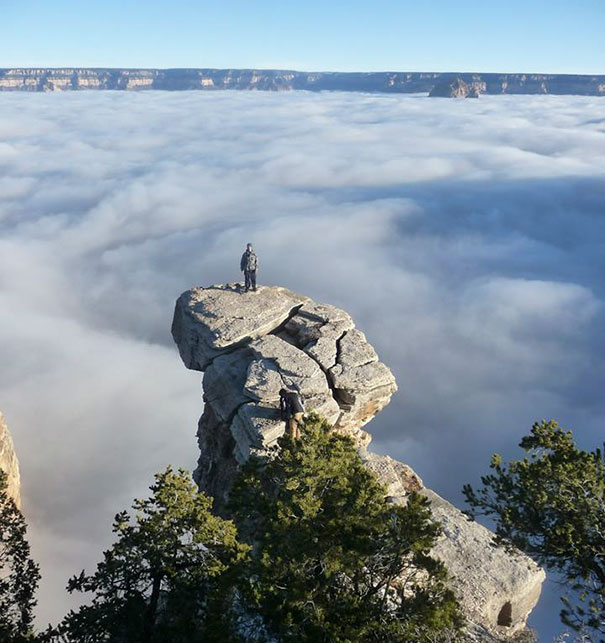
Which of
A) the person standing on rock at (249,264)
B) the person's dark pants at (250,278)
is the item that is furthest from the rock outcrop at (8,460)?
the person standing on rock at (249,264)

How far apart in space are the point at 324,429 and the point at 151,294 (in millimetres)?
179349

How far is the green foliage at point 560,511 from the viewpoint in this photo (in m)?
14.2

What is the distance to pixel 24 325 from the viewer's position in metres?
157

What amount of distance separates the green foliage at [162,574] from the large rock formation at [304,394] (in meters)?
6.01

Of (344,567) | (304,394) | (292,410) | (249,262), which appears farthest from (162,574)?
(249,262)

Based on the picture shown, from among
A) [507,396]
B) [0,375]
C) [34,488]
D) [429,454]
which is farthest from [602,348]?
[0,375]

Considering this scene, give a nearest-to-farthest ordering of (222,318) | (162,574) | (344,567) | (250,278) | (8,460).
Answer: (344,567) → (162,574) → (222,318) → (250,278) → (8,460)

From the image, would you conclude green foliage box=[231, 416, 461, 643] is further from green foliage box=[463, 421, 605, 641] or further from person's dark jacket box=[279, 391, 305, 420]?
person's dark jacket box=[279, 391, 305, 420]

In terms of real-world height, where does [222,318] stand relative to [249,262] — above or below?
below

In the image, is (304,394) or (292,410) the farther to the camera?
(304,394)

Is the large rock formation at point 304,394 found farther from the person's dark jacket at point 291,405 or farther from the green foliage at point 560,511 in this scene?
the green foliage at point 560,511

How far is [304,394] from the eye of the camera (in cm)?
2800

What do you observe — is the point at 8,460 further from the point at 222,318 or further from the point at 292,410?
the point at 292,410

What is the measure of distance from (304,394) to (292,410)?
7.23 ft
